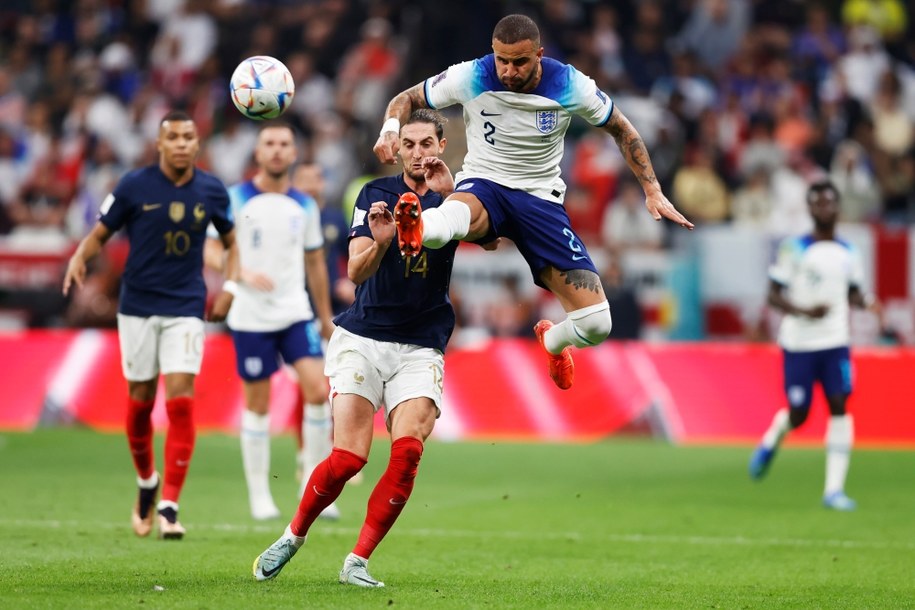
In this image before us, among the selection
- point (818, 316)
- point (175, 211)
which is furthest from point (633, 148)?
point (818, 316)

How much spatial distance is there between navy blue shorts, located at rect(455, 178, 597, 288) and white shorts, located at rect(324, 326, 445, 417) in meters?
0.84

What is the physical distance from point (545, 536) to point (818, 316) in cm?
424

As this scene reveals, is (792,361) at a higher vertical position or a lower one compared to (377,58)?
lower

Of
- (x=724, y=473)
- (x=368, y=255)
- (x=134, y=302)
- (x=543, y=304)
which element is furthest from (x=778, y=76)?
(x=368, y=255)

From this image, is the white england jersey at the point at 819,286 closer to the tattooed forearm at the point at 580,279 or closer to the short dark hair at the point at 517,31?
the tattooed forearm at the point at 580,279

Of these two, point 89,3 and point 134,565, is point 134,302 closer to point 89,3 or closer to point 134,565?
point 134,565

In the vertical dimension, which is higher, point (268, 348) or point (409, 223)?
point (409, 223)

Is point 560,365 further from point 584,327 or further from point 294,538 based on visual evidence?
point 294,538

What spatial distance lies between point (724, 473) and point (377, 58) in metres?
11.5

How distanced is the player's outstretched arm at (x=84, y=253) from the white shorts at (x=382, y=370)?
2.74 m

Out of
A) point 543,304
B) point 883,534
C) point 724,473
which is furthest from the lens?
point 543,304

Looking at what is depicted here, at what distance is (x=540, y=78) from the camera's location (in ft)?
29.2

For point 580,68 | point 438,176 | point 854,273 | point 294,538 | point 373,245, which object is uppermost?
point 580,68

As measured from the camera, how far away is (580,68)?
23.5 metres
